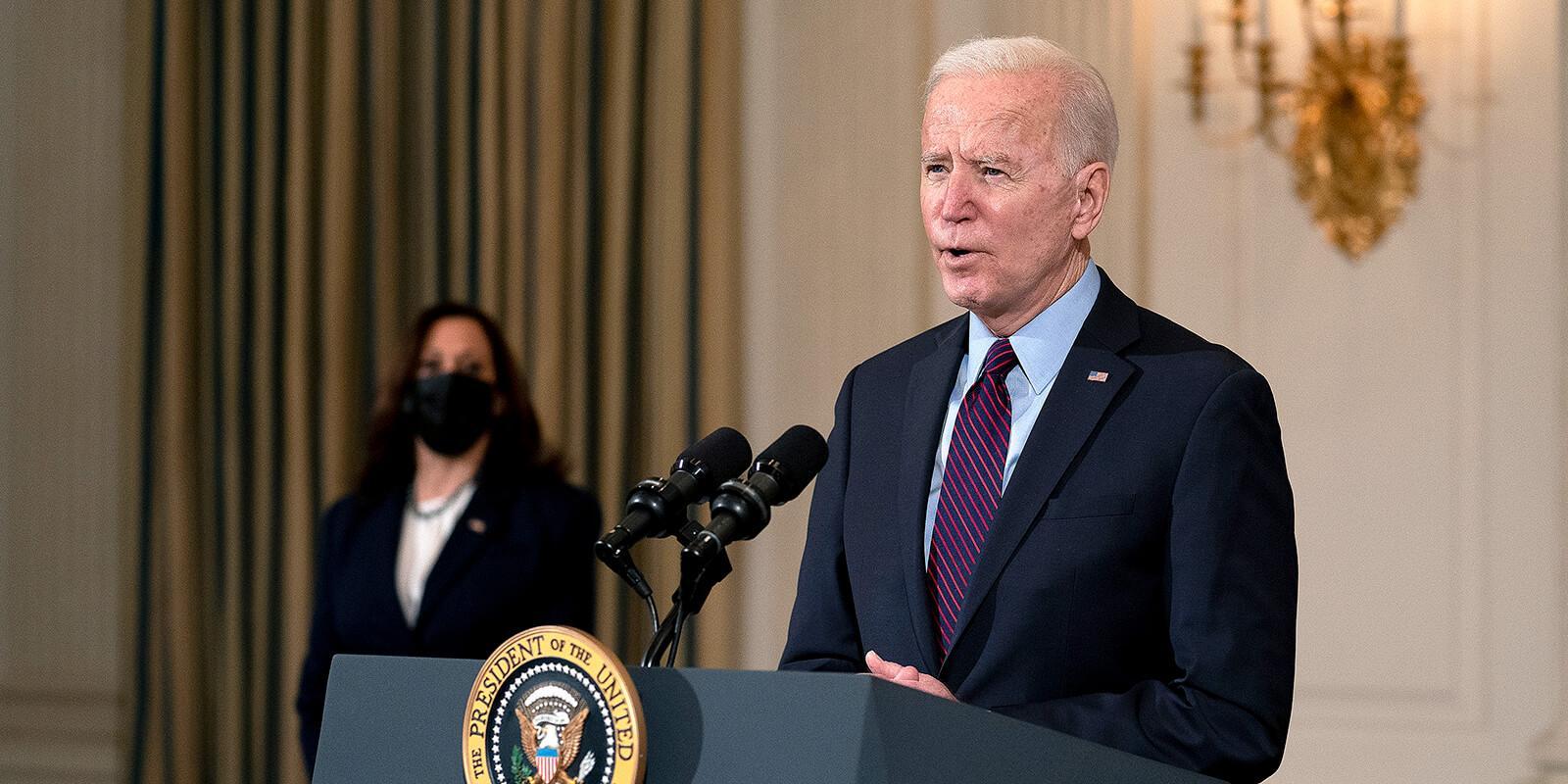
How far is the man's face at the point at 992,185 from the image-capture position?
211 centimetres

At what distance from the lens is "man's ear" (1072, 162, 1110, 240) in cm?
218

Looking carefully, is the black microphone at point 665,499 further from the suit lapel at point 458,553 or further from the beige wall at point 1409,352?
the beige wall at point 1409,352

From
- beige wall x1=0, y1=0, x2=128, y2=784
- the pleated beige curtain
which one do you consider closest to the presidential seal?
the pleated beige curtain

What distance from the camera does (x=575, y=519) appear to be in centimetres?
438

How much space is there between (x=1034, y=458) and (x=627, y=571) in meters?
0.52

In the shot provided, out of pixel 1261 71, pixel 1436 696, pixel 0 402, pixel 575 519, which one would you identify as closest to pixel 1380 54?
pixel 1261 71

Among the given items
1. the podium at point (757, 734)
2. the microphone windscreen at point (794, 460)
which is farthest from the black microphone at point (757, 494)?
the podium at point (757, 734)

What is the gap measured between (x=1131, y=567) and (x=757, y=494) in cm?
49

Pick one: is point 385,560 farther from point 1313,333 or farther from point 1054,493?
point 1054,493

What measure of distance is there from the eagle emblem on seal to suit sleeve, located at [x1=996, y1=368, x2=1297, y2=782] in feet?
1.67

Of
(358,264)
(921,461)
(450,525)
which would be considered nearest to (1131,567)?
(921,461)

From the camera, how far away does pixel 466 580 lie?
4242 millimetres

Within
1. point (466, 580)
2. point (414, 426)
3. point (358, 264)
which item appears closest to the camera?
point (466, 580)

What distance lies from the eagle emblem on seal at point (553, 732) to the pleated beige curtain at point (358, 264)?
3644 mm
